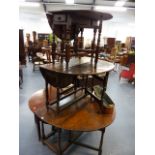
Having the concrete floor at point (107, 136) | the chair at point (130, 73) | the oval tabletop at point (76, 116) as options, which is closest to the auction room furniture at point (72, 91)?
the oval tabletop at point (76, 116)

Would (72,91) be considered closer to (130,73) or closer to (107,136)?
(107,136)

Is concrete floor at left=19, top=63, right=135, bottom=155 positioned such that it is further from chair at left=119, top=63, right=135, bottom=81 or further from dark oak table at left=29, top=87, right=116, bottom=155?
chair at left=119, top=63, right=135, bottom=81

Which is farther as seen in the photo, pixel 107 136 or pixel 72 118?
pixel 107 136

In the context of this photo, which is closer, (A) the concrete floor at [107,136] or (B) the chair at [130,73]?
(A) the concrete floor at [107,136]

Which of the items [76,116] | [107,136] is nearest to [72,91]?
[76,116]

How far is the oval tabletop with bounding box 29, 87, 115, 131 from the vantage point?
1679 mm

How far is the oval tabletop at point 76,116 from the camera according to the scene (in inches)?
66.1

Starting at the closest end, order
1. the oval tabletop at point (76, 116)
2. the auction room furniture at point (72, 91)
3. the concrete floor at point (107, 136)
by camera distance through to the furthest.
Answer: the auction room furniture at point (72, 91)
the oval tabletop at point (76, 116)
the concrete floor at point (107, 136)

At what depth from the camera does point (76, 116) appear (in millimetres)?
1839

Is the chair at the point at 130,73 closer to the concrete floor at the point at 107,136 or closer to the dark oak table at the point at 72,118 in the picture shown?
the concrete floor at the point at 107,136

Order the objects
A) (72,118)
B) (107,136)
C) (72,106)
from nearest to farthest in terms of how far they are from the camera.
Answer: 1. (72,118)
2. (72,106)
3. (107,136)
